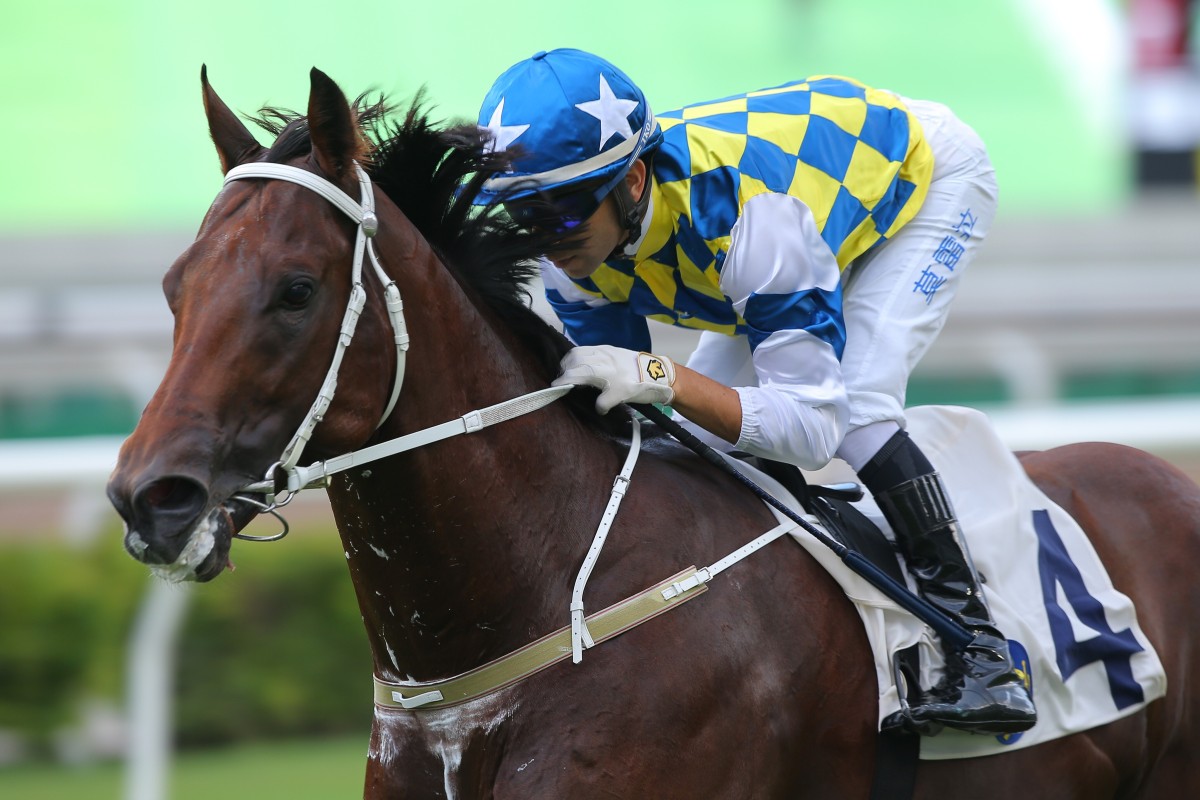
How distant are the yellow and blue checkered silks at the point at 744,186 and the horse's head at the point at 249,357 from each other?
2.12 feet

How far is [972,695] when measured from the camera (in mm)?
2473

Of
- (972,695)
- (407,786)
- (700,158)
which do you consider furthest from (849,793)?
(700,158)

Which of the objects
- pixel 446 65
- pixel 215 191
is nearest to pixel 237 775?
pixel 215 191

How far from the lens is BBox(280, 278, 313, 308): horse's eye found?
195 centimetres

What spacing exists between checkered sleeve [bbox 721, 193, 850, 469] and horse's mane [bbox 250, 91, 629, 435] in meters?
0.29

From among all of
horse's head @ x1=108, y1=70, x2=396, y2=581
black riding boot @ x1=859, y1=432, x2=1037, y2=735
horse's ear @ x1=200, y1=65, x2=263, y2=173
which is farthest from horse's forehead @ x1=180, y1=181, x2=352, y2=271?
black riding boot @ x1=859, y1=432, x2=1037, y2=735

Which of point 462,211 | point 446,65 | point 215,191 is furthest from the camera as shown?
point 446,65

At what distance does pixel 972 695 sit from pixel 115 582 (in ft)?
11.4

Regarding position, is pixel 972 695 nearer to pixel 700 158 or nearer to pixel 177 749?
pixel 700 158

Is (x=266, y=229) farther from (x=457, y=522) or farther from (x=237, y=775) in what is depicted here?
(x=237, y=775)

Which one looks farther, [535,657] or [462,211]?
[462,211]

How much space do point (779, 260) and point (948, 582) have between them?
2.25 ft

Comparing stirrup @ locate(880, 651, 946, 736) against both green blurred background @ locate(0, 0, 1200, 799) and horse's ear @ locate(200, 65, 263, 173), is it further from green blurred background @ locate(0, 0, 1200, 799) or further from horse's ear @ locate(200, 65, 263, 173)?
horse's ear @ locate(200, 65, 263, 173)

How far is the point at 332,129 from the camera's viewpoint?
2057 millimetres
